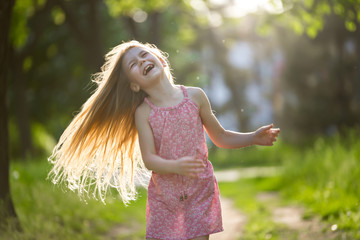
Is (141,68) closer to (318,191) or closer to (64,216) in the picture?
(64,216)

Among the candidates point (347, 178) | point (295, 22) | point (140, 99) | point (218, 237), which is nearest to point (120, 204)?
point (218, 237)

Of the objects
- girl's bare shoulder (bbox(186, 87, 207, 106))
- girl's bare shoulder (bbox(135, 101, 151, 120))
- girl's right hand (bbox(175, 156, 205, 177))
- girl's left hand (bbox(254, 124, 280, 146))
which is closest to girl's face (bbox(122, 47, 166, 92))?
girl's bare shoulder (bbox(135, 101, 151, 120))

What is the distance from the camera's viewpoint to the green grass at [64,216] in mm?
4953

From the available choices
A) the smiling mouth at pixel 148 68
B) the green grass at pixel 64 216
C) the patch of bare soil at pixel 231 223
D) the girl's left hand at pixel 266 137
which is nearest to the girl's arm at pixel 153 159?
the smiling mouth at pixel 148 68

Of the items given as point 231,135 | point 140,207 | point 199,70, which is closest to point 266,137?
point 231,135

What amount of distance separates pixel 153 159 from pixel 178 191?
283mm

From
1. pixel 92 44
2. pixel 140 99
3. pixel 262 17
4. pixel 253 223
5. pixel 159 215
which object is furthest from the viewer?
pixel 92 44

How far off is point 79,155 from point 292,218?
3961 millimetres

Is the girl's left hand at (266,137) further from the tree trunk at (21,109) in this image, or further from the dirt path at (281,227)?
the tree trunk at (21,109)

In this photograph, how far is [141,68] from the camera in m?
2.95

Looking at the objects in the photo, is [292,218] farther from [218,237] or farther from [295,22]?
[295,22]

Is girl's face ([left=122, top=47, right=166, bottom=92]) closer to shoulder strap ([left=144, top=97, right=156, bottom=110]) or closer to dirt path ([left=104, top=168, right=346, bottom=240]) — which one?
shoulder strap ([left=144, top=97, right=156, bottom=110])

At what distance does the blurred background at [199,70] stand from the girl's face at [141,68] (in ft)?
11.4

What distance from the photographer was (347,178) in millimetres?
6277
